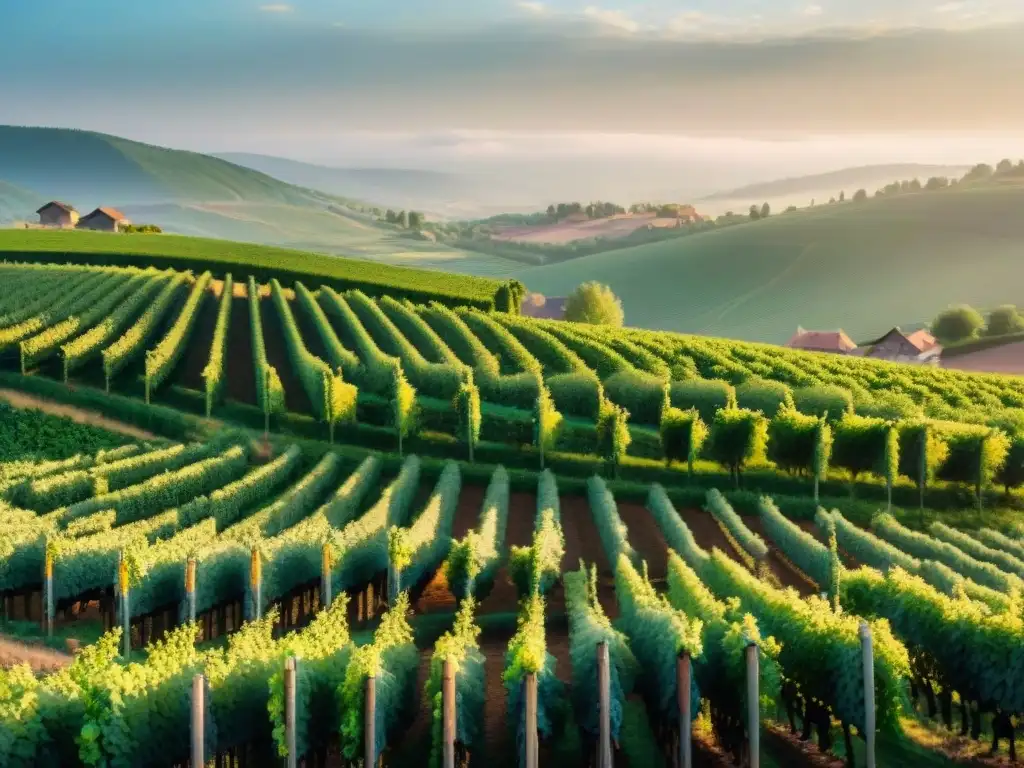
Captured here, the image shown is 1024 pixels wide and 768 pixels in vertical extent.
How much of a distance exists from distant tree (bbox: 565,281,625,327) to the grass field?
2372 centimetres

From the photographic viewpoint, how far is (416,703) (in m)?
18.9

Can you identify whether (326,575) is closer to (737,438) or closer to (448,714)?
(448,714)

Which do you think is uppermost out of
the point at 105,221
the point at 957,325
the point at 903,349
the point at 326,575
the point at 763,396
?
the point at 105,221

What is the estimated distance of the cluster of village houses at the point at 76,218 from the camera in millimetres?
124125

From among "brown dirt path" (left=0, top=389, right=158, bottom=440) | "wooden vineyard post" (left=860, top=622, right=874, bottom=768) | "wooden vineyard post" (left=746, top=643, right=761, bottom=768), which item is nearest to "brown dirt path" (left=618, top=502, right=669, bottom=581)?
"wooden vineyard post" (left=860, top=622, right=874, bottom=768)

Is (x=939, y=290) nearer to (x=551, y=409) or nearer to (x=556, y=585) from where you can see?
(x=551, y=409)

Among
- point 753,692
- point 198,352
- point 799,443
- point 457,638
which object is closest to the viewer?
point 753,692

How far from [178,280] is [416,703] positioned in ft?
211

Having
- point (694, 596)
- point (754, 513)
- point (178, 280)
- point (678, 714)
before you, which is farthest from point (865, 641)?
point (178, 280)

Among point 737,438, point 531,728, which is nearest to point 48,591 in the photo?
point 531,728

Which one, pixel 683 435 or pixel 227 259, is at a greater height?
pixel 227 259

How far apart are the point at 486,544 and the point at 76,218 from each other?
381 feet

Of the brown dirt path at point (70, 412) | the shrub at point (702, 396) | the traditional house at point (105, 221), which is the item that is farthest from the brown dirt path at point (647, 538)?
the traditional house at point (105, 221)

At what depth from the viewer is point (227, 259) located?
8731 centimetres
